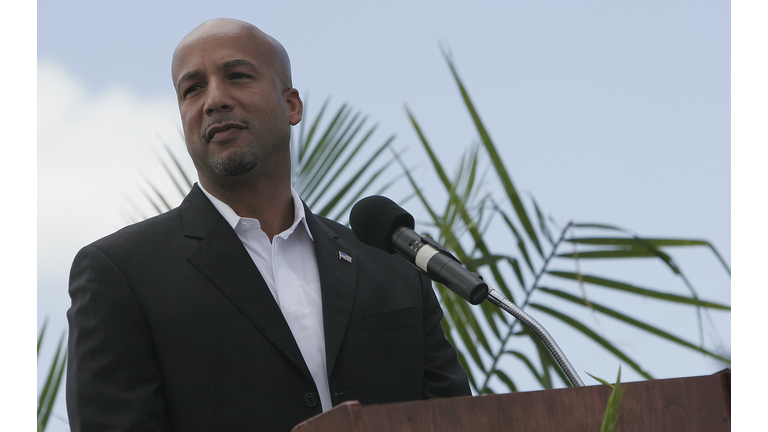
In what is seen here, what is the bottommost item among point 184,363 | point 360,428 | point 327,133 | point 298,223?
point 360,428

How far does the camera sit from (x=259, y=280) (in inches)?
65.9

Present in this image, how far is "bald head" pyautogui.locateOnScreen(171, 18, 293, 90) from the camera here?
1939mm

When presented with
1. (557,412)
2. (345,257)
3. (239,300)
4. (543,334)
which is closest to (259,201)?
(345,257)

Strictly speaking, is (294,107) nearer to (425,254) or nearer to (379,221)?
(379,221)

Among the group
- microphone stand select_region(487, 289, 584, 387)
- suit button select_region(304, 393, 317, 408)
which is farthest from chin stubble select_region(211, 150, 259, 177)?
microphone stand select_region(487, 289, 584, 387)

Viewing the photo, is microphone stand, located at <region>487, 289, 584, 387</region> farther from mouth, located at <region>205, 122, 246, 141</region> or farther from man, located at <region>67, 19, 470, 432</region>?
mouth, located at <region>205, 122, 246, 141</region>

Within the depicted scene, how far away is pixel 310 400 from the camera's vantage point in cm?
158

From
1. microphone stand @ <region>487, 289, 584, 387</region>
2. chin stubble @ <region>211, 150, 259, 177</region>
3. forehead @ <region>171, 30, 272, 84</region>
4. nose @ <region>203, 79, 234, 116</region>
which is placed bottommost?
microphone stand @ <region>487, 289, 584, 387</region>

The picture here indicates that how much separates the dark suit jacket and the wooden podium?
2.53 feet

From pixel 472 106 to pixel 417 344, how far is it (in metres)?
0.68

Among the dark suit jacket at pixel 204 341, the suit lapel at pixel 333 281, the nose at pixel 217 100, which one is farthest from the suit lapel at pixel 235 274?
the nose at pixel 217 100

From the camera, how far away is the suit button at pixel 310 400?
1.57 metres

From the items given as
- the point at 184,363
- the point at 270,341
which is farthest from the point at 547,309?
the point at 184,363

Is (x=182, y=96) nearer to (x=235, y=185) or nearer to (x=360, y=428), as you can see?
(x=235, y=185)
